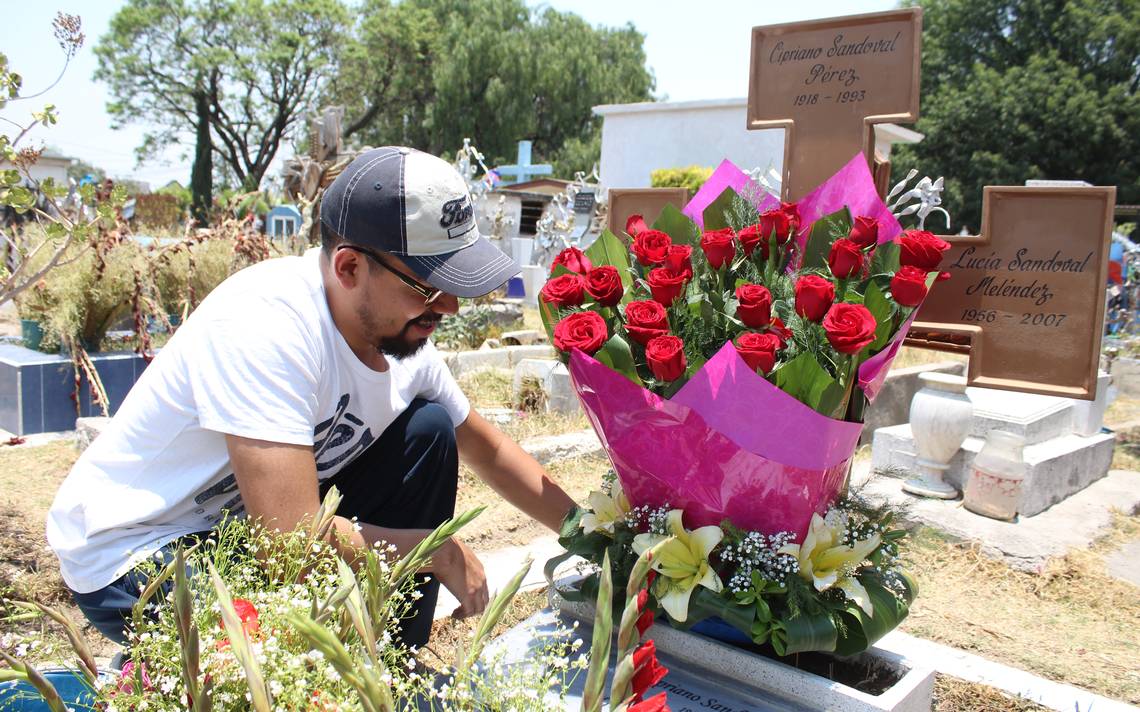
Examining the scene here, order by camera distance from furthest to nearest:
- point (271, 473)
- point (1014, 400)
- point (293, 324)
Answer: point (1014, 400)
point (293, 324)
point (271, 473)

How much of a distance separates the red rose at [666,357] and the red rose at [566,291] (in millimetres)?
264

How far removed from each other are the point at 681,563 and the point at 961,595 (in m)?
2.21

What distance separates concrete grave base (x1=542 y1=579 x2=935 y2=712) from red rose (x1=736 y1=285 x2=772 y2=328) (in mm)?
702

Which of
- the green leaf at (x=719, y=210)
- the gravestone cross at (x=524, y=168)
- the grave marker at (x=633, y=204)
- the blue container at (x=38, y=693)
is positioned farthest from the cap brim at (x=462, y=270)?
the gravestone cross at (x=524, y=168)

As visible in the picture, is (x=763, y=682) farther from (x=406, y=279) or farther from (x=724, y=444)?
(x=406, y=279)

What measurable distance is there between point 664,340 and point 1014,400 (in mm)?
4456

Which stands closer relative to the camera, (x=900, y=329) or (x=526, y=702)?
(x=526, y=702)

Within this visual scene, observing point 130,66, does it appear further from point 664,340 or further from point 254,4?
point 664,340

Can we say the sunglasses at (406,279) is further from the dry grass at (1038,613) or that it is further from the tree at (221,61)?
the tree at (221,61)

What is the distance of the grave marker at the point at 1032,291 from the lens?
240 centimetres

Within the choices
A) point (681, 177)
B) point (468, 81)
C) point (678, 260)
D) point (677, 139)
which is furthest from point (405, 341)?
point (468, 81)

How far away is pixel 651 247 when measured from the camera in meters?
1.95

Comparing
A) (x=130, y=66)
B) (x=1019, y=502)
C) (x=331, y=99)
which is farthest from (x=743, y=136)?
(x=130, y=66)

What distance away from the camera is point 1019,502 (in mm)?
4375
